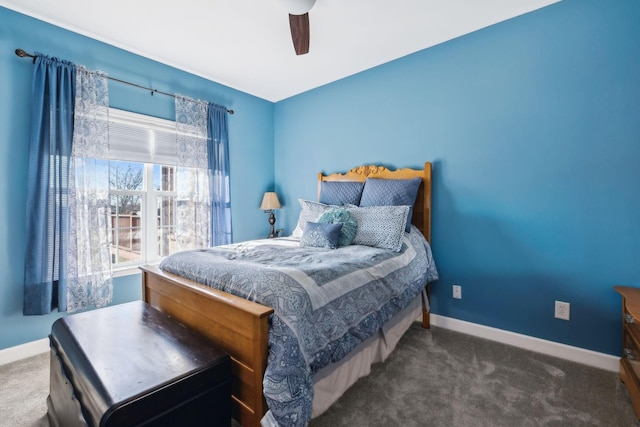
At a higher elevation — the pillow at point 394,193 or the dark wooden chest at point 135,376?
the pillow at point 394,193

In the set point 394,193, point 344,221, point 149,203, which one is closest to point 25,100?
point 149,203

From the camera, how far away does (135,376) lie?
3.66ft

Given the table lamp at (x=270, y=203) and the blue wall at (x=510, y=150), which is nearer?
the blue wall at (x=510, y=150)

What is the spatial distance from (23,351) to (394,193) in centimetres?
325

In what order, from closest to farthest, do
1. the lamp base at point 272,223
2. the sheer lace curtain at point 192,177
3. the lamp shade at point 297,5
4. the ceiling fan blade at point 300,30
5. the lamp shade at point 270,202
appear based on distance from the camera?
the lamp shade at point 297,5, the ceiling fan blade at point 300,30, the sheer lace curtain at point 192,177, the lamp shade at point 270,202, the lamp base at point 272,223

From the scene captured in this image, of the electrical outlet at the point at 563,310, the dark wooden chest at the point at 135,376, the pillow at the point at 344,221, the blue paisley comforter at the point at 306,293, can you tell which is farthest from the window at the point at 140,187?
the electrical outlet at the point at 563,310

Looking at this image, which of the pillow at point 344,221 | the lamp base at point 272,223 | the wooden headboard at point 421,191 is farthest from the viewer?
the lamp base at point 272,223

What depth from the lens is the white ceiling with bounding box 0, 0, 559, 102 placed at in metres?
2.15

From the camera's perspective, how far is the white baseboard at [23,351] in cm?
210

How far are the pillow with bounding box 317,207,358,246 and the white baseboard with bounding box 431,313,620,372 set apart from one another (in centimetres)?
116

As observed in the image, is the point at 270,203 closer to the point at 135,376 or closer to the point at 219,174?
the point at 219,174

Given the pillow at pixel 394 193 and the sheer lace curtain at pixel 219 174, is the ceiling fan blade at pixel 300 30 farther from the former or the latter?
the sheer lace curtain at pixel 219 174

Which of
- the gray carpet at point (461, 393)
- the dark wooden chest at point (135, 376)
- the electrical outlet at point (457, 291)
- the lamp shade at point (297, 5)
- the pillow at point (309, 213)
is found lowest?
the gray carpet at point (461, 393)

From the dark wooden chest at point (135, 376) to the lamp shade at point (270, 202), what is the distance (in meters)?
2.30
